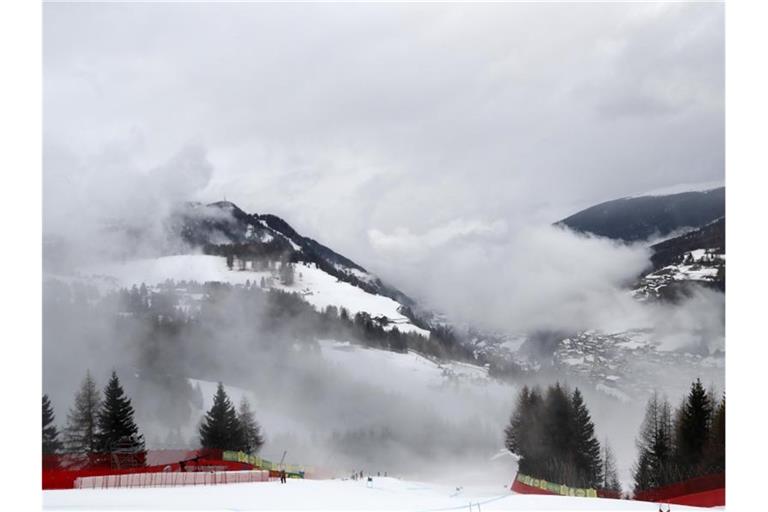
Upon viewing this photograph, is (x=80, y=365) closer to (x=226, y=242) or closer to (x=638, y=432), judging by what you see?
(x=226, y=242)

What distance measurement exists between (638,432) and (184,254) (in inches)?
424

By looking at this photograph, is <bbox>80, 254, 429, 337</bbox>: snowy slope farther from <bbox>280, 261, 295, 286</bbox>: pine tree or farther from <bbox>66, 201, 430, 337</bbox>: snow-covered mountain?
<bbox>280, 261, 295, 286</bbox>: pine tree

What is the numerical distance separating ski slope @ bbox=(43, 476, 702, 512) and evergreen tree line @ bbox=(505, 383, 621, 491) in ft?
6.79

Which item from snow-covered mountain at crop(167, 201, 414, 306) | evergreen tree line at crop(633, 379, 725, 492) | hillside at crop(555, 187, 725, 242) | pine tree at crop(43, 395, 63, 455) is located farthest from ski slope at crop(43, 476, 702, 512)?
hillside at crop(555, 187, 725, 242)

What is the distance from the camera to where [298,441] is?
49.7 ft

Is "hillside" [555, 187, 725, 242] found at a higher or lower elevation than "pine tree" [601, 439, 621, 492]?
higher

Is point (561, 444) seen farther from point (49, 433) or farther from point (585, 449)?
point (49, 433)

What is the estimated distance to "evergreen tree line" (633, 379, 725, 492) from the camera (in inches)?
442

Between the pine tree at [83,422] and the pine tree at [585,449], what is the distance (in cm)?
973

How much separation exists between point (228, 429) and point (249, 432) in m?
0.47

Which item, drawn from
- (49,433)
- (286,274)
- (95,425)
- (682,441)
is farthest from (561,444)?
(49,433)

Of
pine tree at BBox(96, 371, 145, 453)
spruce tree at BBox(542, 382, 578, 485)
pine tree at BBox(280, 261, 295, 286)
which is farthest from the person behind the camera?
pine tree at BBox(280, 261, 295, 286)

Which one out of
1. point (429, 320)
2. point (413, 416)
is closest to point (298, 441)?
point (413, 416)

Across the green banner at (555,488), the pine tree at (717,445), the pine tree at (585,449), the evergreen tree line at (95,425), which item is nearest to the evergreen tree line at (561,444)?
the pine tree at (585,449)
